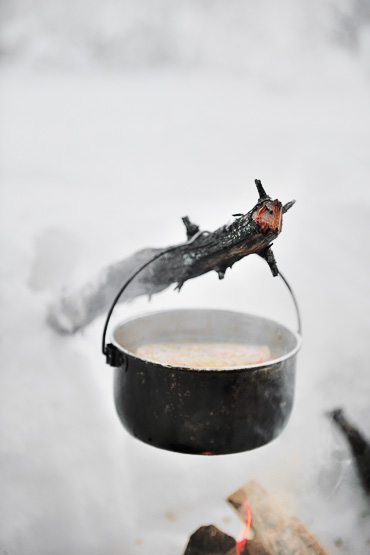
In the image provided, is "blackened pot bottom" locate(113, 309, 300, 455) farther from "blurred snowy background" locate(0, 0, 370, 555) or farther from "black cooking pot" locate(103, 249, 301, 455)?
"blurred snowy background" locate(0, 0, 370, 555)

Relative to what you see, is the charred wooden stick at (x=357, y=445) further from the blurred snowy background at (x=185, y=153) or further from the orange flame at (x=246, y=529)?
the orange flame at (x=246, y=529)

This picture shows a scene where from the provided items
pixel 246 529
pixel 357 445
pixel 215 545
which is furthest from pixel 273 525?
pixel 357 445

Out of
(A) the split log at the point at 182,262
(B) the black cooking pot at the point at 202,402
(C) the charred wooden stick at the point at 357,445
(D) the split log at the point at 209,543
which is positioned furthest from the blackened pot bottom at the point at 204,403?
(C) the charred wooden stick at the point at 357,445

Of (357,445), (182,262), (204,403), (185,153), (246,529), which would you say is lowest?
(246,529)

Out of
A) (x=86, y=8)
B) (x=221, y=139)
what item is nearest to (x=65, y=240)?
(x=221, y=139)

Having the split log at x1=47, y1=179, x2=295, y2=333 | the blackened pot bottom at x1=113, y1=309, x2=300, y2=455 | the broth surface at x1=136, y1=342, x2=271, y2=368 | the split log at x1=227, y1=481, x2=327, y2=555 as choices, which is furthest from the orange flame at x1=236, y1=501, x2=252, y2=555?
the split log at x1=47, y1=179, x2=295, y2=333

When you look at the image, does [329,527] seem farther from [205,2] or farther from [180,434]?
[205,2]

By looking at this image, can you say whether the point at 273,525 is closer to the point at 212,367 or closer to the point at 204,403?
the point at 204,403
